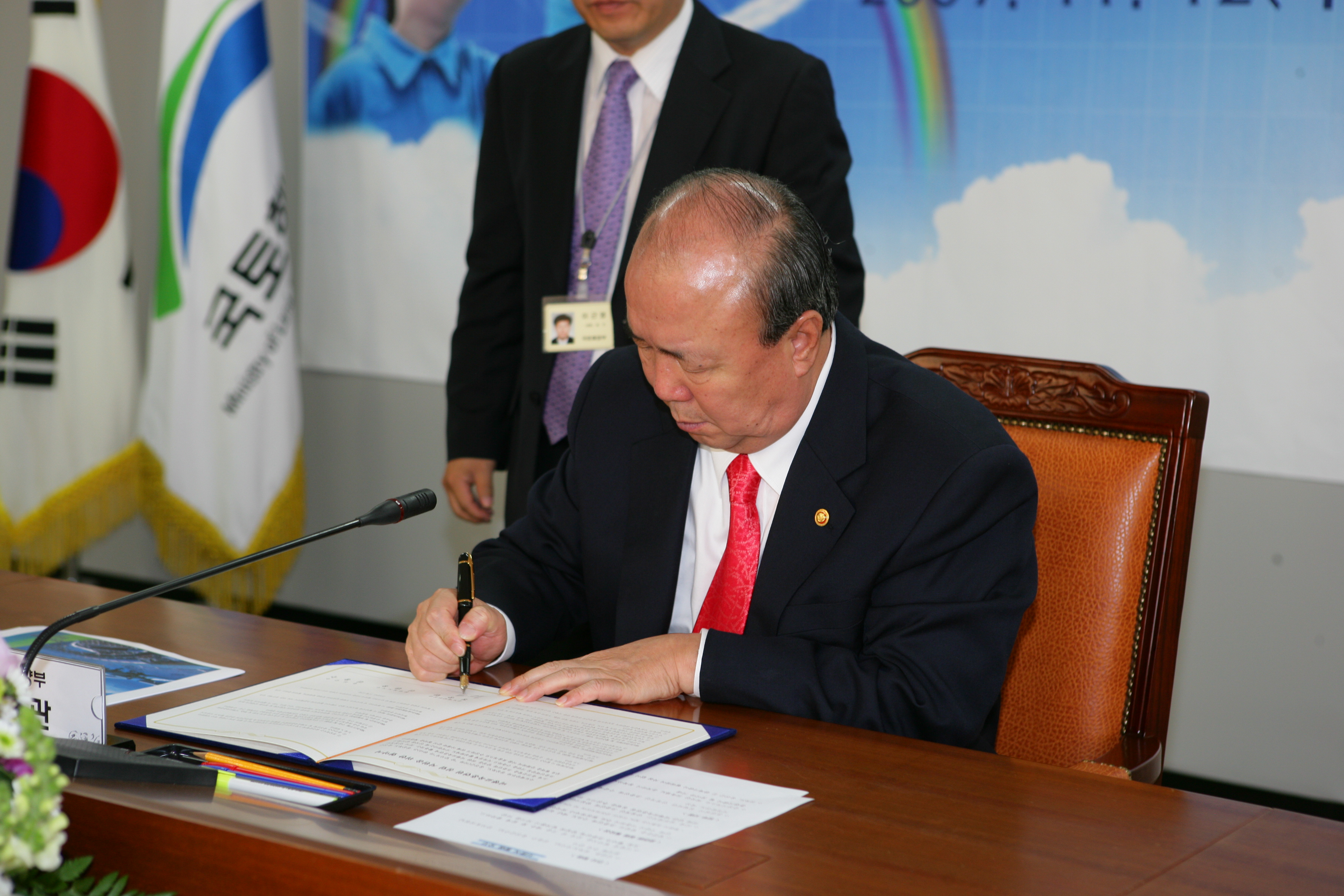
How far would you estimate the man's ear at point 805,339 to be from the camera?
5.43 ft

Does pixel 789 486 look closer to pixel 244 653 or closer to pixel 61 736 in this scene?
pixel 244 653

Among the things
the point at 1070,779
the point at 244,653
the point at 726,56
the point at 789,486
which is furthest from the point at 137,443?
the point at 1070,779

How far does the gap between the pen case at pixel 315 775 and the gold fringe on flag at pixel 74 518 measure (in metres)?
3.00

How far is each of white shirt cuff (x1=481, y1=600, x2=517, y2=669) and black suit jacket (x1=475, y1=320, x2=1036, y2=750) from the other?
17mm

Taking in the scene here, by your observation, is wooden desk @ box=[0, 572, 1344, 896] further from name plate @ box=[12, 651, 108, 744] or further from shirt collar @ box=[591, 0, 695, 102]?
shirt collar @ box=[591, 0, 695, 102]

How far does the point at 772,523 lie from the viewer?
1.72 metres

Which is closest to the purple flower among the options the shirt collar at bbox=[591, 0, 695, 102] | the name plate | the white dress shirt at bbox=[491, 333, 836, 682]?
the name plate

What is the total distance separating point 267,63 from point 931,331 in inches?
84.5

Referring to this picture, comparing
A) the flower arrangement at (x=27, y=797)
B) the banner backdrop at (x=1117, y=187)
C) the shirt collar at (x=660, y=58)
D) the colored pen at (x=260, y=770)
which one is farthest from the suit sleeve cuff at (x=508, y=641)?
the banner backdrop at (x=1117, y=187)

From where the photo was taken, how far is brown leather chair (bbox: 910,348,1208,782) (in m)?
1.78

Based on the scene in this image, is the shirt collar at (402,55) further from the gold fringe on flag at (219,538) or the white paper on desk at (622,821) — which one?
the white paper on desk at (622,821)

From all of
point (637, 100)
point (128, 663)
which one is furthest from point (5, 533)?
point (128, 663)

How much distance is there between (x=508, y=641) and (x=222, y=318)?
2.61 meters

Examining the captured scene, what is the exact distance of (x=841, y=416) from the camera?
5.77ft
